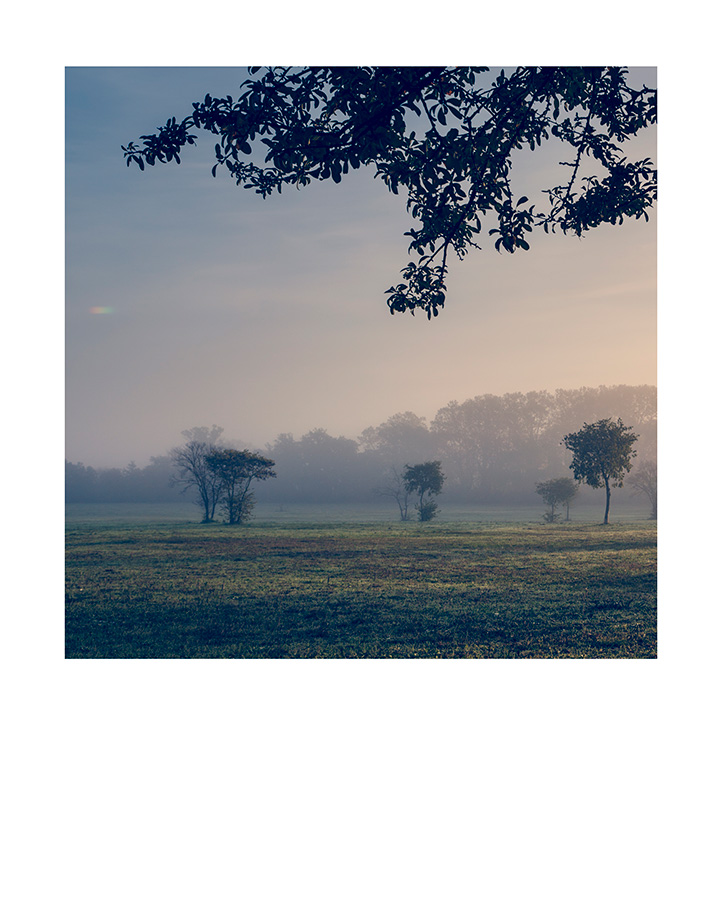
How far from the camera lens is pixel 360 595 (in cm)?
1038

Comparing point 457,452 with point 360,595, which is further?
point 457,452

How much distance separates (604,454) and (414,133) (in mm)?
21898

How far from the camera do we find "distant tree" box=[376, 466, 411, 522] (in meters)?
27.2

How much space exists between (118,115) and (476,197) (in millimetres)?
7735

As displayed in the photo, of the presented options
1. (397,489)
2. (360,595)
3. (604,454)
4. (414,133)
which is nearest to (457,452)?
(397,489)

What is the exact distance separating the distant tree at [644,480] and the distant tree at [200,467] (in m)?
17.4

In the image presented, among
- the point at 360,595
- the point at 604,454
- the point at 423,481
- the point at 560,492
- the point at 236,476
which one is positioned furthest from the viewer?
the point at 423,481

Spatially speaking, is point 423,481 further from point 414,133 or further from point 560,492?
point 414,133

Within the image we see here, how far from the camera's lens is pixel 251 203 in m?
14.5

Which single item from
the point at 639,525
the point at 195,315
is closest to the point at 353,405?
the point at 195,315

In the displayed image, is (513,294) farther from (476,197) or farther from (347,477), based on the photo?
(347,477)

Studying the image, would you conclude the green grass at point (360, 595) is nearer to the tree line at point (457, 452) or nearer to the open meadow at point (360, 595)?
the open meadow at point (360, 595)

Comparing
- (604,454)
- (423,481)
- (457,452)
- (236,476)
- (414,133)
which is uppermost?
(414,133)

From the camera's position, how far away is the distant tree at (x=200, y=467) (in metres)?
22.6
